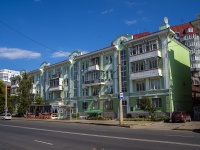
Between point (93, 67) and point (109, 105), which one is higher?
point (93, 67)

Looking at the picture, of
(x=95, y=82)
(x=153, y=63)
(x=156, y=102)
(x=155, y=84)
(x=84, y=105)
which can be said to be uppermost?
(x=153, y=63)

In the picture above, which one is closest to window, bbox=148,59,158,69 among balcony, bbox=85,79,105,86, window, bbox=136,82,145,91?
window, bbox=136,82,145,91

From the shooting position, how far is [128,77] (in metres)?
44.2

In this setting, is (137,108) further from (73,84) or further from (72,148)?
(72,148)

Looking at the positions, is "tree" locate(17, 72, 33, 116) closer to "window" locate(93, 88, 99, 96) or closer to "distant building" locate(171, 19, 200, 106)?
"window" locate(93, 88, 99, 96)

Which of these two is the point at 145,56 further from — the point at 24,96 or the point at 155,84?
the point at 24,96

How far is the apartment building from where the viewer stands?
39188 millimetres

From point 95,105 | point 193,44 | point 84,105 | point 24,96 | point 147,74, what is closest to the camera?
point 147,74

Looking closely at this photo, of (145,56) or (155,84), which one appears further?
(145,56)

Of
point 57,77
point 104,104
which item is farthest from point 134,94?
point 57,77

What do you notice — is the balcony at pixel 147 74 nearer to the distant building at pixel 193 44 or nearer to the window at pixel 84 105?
the window at pixel 84 105

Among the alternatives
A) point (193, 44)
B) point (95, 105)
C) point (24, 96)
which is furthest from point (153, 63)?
point (193, 44)

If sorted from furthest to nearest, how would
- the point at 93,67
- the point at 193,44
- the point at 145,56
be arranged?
the point at 193,44 < the point at 93,67 < the point at 145,56

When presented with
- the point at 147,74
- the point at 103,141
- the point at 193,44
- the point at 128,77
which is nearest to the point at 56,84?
the point at 128,77
